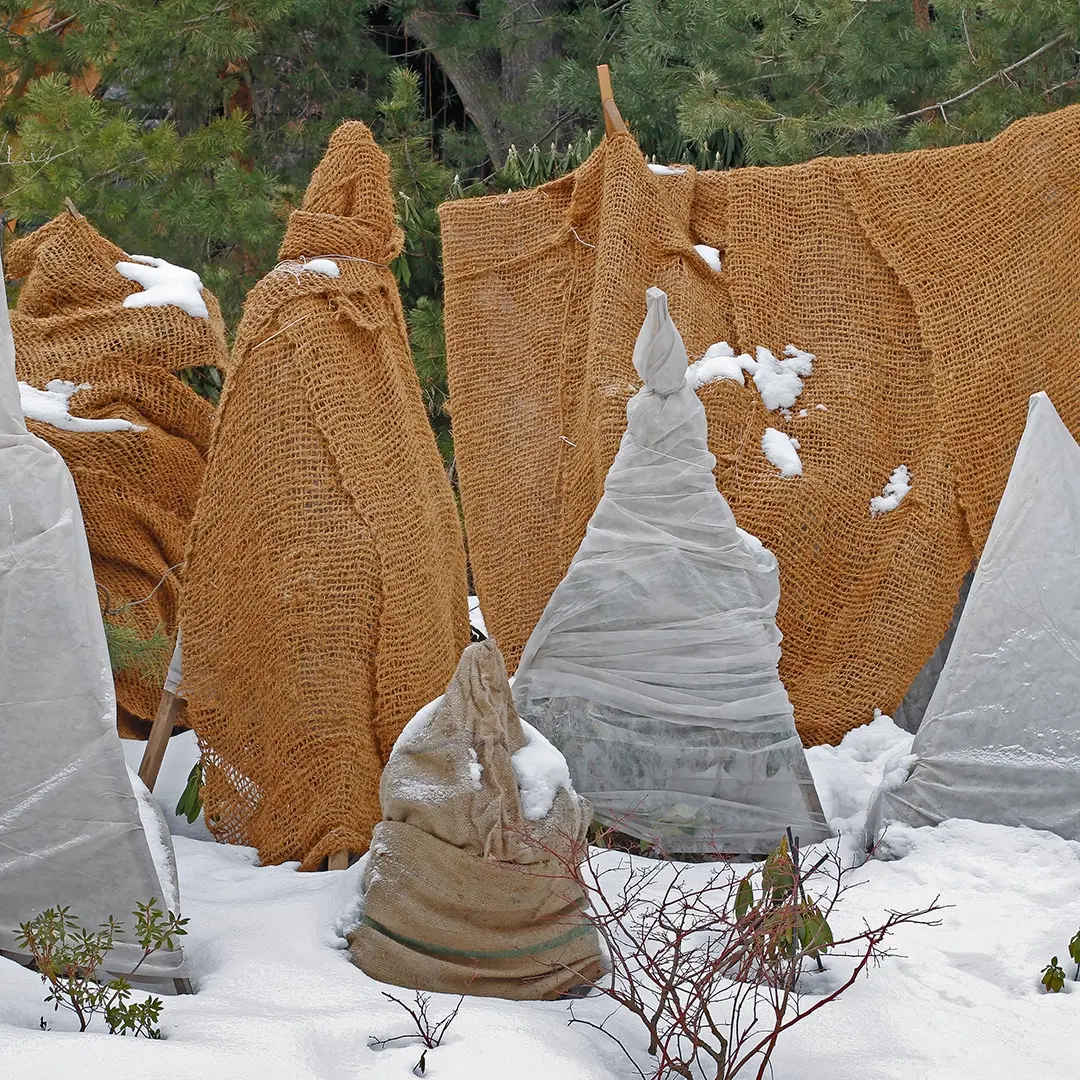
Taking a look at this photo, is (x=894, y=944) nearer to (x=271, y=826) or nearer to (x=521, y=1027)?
(x=521, y=1027)

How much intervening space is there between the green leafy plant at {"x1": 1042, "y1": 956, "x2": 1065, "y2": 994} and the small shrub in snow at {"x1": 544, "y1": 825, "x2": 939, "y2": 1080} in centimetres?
24

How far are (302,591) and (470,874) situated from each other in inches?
35.2

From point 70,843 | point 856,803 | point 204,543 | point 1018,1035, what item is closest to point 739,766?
point 856,803

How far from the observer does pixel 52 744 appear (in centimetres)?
284

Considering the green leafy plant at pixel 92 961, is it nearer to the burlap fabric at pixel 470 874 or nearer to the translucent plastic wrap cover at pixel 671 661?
the burlap fabric at pixel 470 874

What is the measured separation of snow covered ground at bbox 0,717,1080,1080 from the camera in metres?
A: 2.44

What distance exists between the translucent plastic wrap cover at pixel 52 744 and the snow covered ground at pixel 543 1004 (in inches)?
7.1

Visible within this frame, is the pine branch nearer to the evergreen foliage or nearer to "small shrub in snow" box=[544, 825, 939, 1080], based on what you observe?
the evergreen foliage

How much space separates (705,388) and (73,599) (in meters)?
2.26

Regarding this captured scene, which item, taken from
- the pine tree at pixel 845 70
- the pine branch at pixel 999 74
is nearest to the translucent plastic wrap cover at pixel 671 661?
the pine tree at pixel 845 70

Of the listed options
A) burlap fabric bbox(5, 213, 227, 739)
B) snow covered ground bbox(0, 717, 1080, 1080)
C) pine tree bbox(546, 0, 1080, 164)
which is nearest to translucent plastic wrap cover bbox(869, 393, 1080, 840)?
snow covered ground bbox(0, 717, 1080, 1080)

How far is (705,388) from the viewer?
4629 mm

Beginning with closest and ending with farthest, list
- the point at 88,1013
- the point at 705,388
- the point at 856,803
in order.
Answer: the point at 88,1013
the point at 856,803
the point at 705,388

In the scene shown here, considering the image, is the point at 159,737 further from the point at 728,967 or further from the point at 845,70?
the point at 845,70
